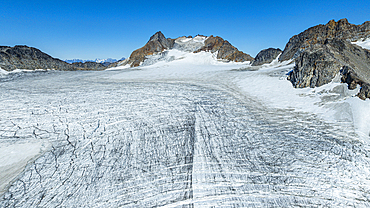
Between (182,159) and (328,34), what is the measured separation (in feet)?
97.1

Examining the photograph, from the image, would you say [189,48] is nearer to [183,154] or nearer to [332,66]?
[332,66]

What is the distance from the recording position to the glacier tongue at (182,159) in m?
2.42

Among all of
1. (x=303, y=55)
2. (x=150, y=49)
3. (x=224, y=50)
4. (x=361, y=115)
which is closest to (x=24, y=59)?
(x=303, y=55)

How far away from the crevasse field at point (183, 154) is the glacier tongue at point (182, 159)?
2 centimetres

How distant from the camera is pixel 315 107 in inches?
220

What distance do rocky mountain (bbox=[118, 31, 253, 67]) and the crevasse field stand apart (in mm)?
36326

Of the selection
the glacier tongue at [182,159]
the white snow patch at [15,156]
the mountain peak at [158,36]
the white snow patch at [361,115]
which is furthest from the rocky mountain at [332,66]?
the mountain peak at [158,36]

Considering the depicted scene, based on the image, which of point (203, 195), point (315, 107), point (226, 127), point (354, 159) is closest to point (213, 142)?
point (226, 127)

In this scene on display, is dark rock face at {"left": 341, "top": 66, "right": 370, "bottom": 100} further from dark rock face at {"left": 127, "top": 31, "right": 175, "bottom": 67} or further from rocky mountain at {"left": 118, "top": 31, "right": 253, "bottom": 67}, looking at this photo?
dark rock face at {"left": 127, "top": 31, "right": 175, "bottom": 67}

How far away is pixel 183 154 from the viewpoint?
3.37 meters

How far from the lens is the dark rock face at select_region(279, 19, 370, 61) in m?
18.9

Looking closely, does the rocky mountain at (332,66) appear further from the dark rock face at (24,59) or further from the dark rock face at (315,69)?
the dark rock face at (24,59)

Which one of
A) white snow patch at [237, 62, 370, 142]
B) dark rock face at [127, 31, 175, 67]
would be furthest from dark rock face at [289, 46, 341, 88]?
dark rock face at [127, 31, 175, 67]

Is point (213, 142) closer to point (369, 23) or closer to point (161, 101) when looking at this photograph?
point (161, 101)
